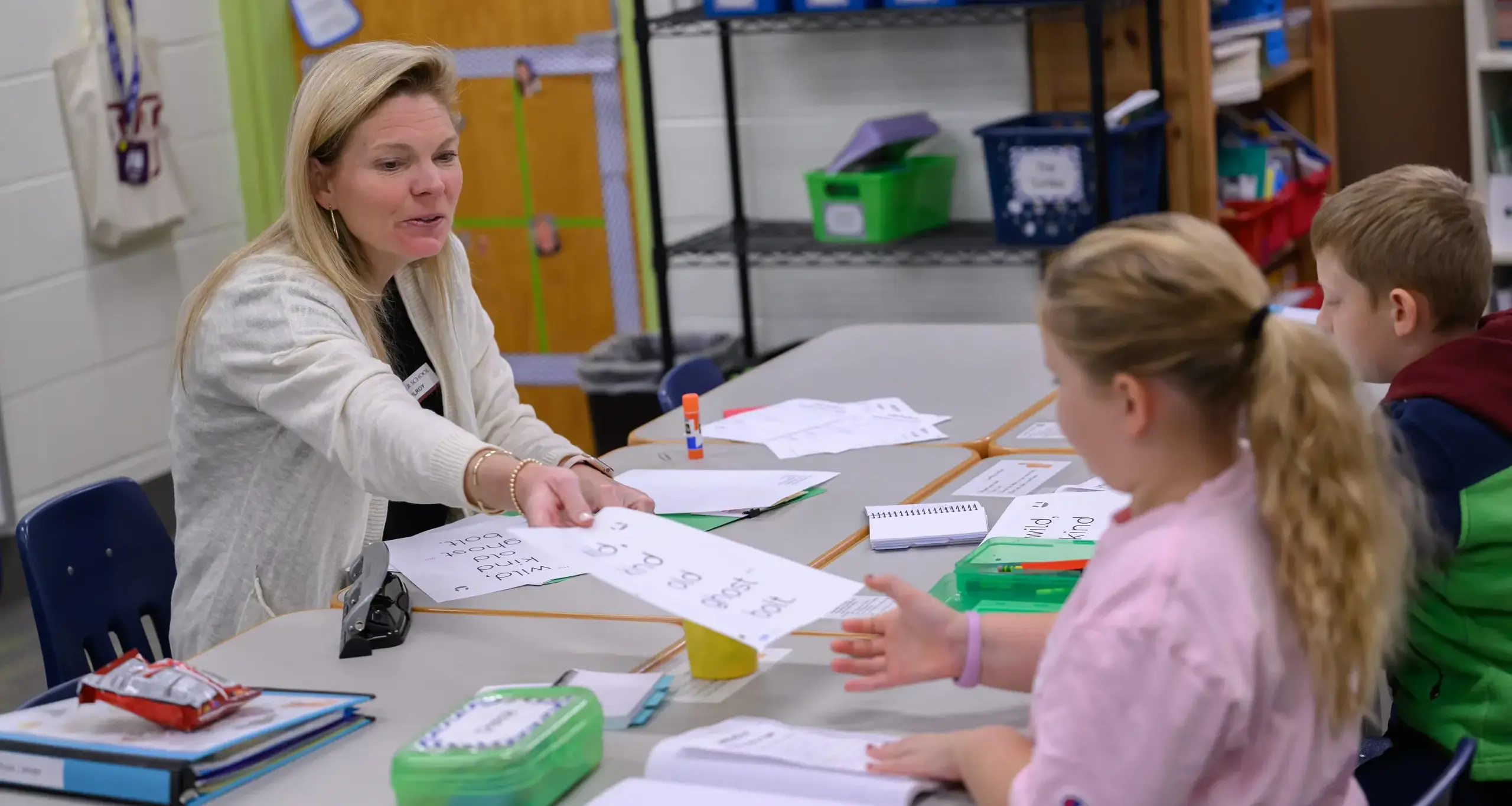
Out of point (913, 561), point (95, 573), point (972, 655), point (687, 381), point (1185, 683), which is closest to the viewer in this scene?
point (1185, 683)

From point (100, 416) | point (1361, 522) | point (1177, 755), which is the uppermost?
point (1361, 522)

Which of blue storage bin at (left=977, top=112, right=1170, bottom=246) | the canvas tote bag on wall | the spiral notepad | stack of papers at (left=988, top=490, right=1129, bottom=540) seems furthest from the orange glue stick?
the canvas tote bag on wall

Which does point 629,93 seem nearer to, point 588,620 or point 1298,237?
point 1298,237

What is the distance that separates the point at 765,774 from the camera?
4.17 feet

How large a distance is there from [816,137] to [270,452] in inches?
89.1

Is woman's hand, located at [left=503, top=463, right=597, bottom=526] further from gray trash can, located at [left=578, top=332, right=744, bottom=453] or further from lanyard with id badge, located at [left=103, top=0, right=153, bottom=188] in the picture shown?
lanyard with id badge, located at [left=103, top=0, right=153, bottom=188]

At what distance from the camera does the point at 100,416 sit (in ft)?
13.6

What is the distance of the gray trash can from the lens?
4031mm

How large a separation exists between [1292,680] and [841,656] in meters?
0.52

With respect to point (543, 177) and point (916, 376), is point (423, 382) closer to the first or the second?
point (916, 376)

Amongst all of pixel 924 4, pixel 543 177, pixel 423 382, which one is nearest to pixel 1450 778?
pixel 423 382

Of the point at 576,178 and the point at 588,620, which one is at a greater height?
the point at 576,178

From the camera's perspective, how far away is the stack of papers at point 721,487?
205 centimetres

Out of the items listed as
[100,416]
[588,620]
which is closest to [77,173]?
[100,416]
